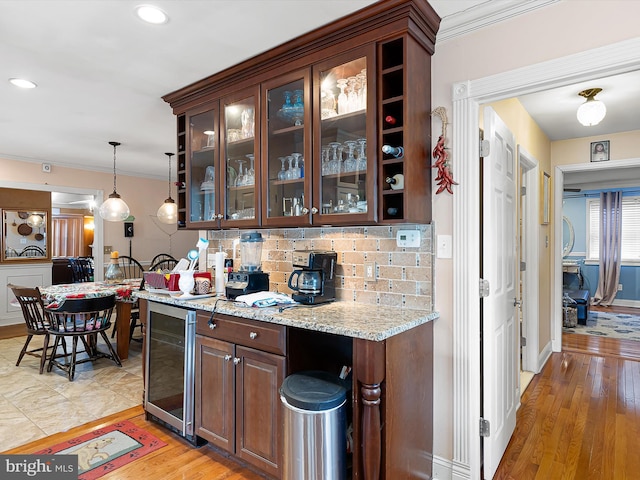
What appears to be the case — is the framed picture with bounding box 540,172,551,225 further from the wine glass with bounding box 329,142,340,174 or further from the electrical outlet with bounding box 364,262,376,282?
the wine glass with bounding box 329,142,340,174

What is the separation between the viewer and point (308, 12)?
76.2 inches


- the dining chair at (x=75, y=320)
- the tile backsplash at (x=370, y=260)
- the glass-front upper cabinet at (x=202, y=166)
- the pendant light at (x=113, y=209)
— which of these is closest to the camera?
the tile backsplash at (x=370, y=260)

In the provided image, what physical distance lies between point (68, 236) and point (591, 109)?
13340 mm

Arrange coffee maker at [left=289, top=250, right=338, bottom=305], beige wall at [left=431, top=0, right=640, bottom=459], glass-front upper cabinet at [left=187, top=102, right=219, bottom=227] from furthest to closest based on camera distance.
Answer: glass-front upper cabinet at [left=187, top=102, right=219, bottom=227], coffee maker at [left=289, top=250, right=338, bottom=305], beige wall at [left=431, top=0, right=640, bottom=459]

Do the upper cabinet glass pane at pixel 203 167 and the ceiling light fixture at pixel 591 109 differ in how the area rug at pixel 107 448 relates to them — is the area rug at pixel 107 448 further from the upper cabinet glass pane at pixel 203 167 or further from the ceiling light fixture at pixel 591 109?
the ceiling light fixture at pixel 591 109

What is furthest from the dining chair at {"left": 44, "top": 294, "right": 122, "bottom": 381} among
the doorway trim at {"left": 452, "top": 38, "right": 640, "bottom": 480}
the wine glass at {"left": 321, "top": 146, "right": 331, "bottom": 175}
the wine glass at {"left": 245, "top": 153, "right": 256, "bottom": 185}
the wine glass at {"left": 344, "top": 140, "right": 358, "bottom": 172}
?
the doorway trim at {"left": 452, "top": 38, "right": 640, "bottom": 480}

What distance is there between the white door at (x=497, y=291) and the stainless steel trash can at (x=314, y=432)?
89 centimetres

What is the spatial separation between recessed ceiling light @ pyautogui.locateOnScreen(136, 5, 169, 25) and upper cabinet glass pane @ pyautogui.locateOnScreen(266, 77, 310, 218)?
0.69 metres

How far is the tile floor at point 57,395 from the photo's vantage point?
2684 mm

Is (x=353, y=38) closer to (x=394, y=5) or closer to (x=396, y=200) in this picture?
(x=394, y=5)

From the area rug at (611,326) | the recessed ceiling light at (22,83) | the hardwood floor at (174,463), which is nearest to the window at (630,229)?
the area rug at (611,326)

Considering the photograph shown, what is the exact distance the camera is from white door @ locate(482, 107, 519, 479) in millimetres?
2064

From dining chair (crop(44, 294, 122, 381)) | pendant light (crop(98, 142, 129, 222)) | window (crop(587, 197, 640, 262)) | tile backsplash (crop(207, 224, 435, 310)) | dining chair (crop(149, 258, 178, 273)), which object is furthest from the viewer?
window (crop(587, 197, 640, 262))

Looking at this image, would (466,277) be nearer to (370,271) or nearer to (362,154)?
(370,271)
